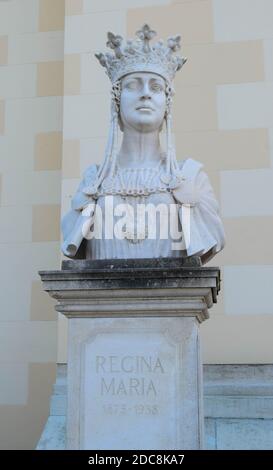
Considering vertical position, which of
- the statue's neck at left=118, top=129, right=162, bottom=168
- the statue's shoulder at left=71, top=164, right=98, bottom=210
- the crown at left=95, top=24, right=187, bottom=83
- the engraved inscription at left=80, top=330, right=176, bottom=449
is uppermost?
the crown at left=95, top=24, right=187, bottom=83

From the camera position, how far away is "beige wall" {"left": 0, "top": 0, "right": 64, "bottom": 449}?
5.59 m

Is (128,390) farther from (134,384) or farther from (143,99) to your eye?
(143,99)

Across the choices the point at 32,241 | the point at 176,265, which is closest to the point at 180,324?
the point at 176,265

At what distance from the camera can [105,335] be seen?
3406mm

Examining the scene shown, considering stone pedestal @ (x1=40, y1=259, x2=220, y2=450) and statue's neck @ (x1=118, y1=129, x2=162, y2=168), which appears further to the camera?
statue's neck @ (x1=118, y1=129, x2=162, y2=168)

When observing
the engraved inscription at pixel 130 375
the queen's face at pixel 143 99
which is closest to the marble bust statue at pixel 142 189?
the queen's face at pixel 143 99

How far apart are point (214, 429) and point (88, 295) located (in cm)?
171

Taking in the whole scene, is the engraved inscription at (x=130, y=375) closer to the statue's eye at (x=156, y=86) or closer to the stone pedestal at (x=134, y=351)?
the stone pedestal at (x=134, y=351)

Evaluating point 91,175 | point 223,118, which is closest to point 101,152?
point 223,118

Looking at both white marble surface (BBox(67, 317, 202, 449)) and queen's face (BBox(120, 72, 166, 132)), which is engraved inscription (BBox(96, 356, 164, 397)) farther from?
queen's face (BBox(120, 72, 166, 132))

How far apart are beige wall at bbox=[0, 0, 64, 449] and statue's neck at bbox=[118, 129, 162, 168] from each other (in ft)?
6.70

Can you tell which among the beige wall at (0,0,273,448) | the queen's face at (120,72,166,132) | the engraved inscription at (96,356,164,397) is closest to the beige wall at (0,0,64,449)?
the beige wall at (0,0,273,448)
